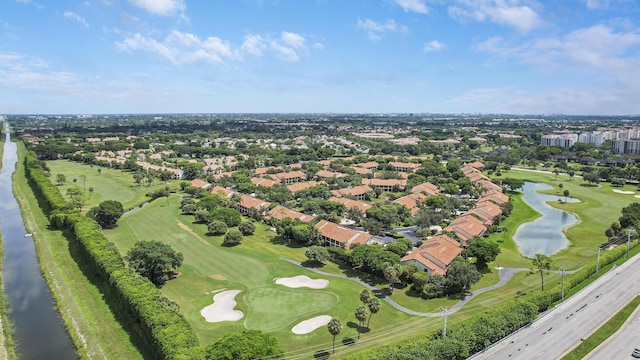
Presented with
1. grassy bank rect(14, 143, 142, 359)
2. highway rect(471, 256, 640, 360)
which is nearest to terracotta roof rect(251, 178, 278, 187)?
grassy bank rect(14, 143, 142, 359)

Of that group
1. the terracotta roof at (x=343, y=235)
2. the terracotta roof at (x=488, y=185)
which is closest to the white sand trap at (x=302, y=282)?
the terracotta roof at (x=343, y=235)

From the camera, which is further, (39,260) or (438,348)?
(39,260)

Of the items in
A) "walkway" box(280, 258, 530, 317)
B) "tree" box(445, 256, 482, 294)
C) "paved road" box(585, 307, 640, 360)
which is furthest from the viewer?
"tree" box(445, 256, 482, 294)

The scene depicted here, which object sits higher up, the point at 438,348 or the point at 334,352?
the point at 438,348

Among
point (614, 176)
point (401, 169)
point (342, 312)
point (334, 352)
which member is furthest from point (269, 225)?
point (614, 176)

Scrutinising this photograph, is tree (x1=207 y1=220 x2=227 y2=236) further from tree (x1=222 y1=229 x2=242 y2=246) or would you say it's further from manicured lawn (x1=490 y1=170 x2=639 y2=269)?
manicured lawn (x1=490 y1=170 x2=639 y2=269)

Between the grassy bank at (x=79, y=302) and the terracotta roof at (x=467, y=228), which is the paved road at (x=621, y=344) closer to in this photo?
the terracotta roof at (x=467, y=228)

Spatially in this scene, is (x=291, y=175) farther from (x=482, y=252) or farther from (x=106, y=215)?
(x=482, y=252)

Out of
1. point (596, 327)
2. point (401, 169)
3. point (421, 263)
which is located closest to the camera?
point (596, 327)

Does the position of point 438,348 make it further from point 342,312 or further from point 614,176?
point 614,176
